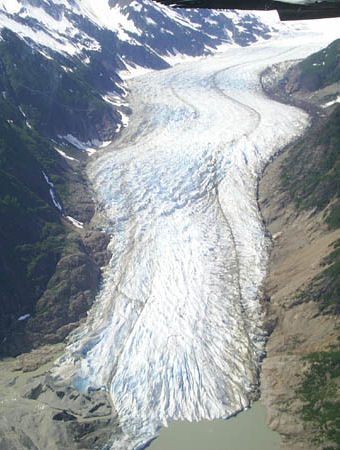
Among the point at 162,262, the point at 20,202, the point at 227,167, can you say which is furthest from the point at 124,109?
the point at 162,262

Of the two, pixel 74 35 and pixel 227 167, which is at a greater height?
pixel 74 35

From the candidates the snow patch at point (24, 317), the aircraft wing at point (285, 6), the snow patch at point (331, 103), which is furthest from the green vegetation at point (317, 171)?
the aircraft wing at point (285, 6)

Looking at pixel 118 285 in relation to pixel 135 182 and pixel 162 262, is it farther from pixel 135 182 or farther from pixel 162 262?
pixel 135 182

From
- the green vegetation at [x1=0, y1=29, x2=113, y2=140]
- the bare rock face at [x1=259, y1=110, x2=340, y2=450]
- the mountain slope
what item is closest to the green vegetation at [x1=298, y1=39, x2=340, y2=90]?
the mountain slope

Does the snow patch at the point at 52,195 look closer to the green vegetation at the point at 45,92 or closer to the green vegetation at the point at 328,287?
the green vegetation at the point at 45,92

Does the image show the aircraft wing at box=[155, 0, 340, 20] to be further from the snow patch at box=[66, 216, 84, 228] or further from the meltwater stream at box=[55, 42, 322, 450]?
the snow patch at box=[66, 216, 84, 228]

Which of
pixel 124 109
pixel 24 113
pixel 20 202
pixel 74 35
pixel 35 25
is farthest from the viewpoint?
pixel 74 35

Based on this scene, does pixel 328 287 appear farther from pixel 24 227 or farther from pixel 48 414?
pixel 24 227
